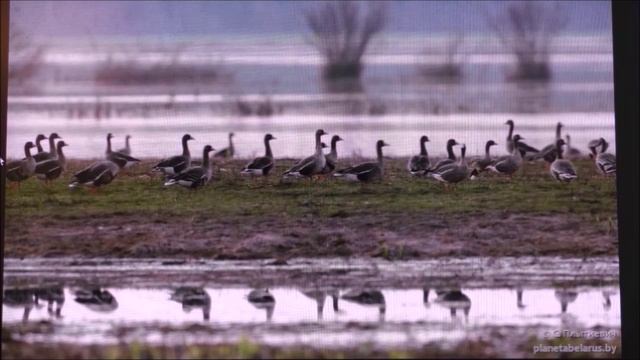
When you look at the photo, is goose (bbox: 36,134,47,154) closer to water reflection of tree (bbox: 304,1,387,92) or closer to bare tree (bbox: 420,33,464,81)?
water reflection of tree (bbox: 304,1,387,92)

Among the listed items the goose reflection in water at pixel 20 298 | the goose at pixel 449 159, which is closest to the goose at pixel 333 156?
the goose at pixel 449 159

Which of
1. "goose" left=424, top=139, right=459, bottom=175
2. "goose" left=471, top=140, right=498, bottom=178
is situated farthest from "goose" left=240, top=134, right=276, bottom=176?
"goose" left=471, top=140, right=498, bottom=178

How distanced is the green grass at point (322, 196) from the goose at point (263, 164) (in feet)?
0.15

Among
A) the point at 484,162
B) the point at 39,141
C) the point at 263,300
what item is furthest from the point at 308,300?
the point at 39,141

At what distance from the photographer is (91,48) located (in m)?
6.94

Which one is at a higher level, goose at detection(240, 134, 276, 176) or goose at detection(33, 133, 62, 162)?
goose at detection(33, 133, 62, 162)

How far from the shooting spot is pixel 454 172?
688 centimetres

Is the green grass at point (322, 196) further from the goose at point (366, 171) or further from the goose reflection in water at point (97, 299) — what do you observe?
the goose reflection in water at point (97, 299)

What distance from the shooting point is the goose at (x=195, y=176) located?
22.7 ft

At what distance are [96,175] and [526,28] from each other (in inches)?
104

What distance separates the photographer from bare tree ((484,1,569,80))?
688 cm

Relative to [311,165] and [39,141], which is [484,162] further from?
[39,141]

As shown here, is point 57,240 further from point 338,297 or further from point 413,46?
point 413,46

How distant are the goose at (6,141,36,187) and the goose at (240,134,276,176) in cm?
122
